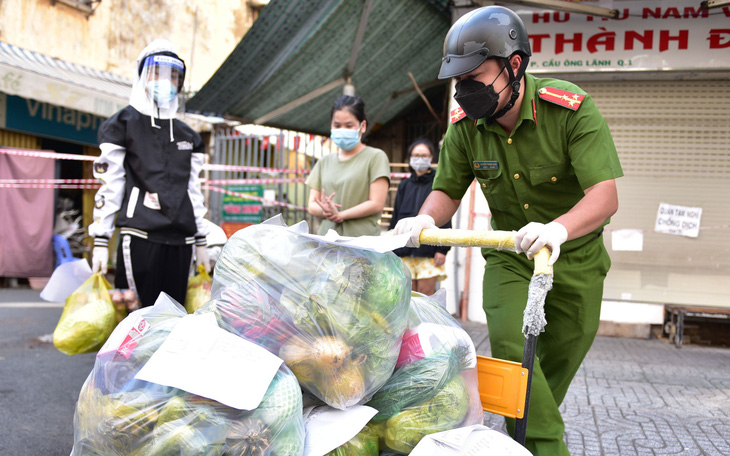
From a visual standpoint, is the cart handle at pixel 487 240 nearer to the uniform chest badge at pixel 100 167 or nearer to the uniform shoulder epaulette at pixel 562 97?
the uniform shoulder epaulette at pixel 562 97

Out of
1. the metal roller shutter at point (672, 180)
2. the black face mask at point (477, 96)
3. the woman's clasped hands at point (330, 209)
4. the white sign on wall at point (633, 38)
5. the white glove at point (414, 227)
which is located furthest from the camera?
the metal roller shutter at point (672, 180)

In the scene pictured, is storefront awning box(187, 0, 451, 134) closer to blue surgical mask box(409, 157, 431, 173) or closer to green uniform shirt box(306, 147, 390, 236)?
blue surgical mask box(409, 157, 431, 173)

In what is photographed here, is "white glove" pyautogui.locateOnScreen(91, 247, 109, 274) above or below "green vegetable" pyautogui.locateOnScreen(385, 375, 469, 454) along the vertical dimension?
above

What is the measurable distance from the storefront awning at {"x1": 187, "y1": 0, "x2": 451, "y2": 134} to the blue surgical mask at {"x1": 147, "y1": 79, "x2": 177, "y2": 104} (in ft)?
11.3

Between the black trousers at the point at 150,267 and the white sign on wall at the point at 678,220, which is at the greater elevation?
the white sign on wall at the point at 678,220

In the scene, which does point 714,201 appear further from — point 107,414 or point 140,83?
point 107,414

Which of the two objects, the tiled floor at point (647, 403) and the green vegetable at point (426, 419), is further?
the tiled floor at point (647, 403)

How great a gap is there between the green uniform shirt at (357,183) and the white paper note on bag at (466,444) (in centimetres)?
250

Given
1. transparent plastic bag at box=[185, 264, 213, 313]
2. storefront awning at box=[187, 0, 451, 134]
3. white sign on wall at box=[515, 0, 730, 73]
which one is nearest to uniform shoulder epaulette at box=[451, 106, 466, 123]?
transparent plastic bag at box=[185, 264, 213, 313]

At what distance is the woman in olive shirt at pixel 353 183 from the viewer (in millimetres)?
4023

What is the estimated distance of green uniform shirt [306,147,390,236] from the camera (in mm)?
4074

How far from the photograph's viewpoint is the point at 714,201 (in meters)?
7.21

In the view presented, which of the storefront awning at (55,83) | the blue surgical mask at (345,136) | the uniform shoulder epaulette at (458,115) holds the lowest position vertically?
the uniform shoulder epaulette at (458,115)

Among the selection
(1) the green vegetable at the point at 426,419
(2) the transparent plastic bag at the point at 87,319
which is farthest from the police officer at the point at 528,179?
(2) the transparent plastic bag at the point at 87,319
